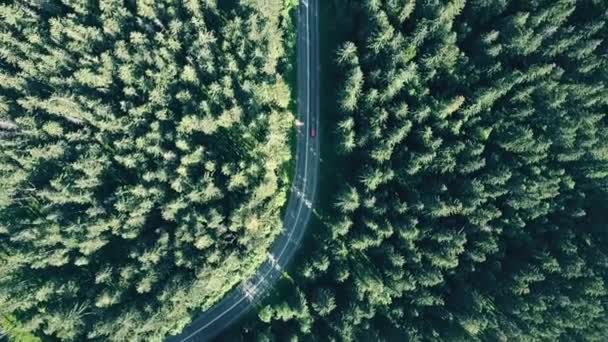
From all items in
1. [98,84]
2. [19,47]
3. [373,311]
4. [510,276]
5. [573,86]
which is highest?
[19,47]

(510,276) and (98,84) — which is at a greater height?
(98,84)

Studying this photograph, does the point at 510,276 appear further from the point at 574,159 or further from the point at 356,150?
the point at 356,150

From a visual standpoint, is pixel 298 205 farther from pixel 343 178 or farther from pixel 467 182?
pixel 467 182

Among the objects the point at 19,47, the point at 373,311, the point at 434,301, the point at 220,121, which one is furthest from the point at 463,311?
the point at 19,47

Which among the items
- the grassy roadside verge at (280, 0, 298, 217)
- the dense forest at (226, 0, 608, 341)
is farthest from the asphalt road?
the dense forest at (226, 0, 608, 341)

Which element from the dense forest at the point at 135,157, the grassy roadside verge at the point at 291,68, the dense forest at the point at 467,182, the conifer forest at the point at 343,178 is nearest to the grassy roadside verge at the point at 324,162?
the conifer forest at the point at 343,178
